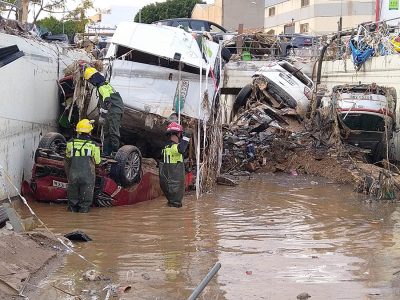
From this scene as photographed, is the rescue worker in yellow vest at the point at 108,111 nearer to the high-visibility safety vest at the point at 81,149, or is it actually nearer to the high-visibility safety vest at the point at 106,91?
the high-visibility safety vest at the point at 106,91

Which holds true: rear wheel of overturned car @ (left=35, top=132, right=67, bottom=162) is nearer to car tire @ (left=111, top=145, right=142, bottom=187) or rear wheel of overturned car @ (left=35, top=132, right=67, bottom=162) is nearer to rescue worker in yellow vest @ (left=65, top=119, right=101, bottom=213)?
rescue worker in yellow vest @ (left=65, top=119, right=101, bottom=213)

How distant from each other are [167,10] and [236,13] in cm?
1344

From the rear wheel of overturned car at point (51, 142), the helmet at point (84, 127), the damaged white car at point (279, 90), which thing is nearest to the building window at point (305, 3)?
the damaged white car at point (279, 90)

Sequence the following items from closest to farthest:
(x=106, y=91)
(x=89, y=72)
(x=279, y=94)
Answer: (x=106, y=91), (x=89, y=72), (x=279, y=94)

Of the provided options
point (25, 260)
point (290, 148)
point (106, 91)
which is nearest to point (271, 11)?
point (290, 148)

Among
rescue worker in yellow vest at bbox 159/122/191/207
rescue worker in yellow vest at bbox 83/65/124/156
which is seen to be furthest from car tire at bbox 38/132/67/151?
rescue worker in yellow vest at bbox 159/122/191/207

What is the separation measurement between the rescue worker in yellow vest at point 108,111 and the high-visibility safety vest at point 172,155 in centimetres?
132

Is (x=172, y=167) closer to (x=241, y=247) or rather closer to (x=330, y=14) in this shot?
(x=241, y=247)

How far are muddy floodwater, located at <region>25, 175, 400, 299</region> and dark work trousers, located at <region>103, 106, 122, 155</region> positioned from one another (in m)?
1.22

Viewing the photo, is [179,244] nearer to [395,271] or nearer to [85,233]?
[85,233]

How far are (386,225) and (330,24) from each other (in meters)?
37.6

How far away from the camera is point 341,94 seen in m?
16.8

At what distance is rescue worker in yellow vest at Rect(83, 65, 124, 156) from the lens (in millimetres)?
12000

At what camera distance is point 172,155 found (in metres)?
11.2
